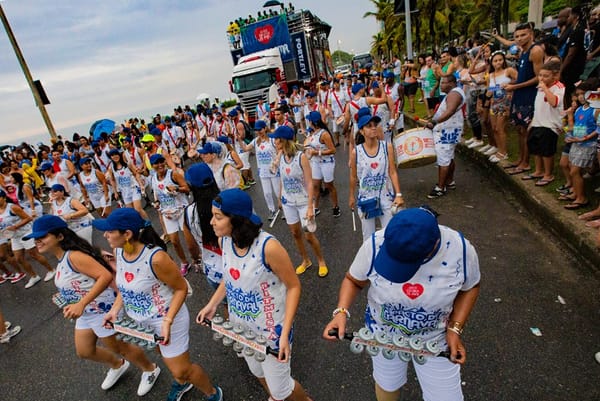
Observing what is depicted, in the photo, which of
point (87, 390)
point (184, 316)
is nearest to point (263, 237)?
point (184, 316)

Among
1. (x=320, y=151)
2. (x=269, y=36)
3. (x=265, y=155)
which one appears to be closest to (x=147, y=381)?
(x=320, y=151)

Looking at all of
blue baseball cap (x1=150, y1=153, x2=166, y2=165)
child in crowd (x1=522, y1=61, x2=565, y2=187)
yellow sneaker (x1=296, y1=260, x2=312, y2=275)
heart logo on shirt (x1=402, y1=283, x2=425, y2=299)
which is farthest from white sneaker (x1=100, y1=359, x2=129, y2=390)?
child in crowd (x1=522, y1=61, x2=565, y2=187)

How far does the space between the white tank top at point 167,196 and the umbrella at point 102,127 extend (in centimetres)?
1570

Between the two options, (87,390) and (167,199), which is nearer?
(87,390)

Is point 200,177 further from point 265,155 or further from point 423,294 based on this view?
point 265,155

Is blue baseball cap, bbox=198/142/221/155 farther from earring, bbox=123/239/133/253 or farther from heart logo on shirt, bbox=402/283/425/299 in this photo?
heart logo on shirt, bbox=402/283/425/299

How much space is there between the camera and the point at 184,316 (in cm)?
290

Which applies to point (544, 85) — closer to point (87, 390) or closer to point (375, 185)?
point (375, 185)

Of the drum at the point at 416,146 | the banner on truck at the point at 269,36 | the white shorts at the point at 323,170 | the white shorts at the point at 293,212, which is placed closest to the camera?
the white shorts at the point at 293,212

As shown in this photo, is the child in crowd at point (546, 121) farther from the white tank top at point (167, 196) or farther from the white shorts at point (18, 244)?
the white shorts at point (18, 244)

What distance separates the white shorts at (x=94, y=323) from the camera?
10.4 ft

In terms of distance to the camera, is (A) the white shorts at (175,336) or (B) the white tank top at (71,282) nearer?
(A) the white shorts at (175,336)

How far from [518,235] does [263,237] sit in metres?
4.20

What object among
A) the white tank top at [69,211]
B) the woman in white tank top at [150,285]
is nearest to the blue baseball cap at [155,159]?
the white tank top at [69,211]
